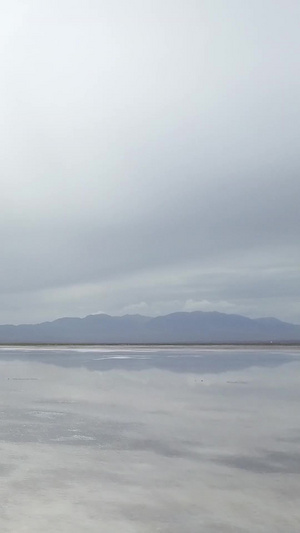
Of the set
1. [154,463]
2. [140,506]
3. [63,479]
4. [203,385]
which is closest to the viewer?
[140,506]

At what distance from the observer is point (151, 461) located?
41.5ft

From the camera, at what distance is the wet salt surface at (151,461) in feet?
29.1

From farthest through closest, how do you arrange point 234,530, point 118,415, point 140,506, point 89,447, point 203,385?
point 203,385
point 118,415
point 89,447
point 140,506
point 234,530

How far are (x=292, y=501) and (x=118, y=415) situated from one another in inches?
381

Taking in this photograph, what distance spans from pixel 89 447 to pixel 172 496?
4.43 m

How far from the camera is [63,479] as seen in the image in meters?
11.1

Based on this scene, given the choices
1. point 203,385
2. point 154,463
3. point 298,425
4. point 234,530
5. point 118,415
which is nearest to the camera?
point 234,530

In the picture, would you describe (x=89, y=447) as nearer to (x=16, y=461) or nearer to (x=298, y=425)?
(x=16, y=461)

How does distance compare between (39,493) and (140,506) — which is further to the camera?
(39,493)

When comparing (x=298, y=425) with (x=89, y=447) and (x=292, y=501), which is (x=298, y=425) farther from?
(x=292, y=501)

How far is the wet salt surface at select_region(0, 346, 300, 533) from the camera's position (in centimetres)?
888

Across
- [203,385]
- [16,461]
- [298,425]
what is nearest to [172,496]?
[16,461]

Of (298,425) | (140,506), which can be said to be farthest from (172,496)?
(298,425)

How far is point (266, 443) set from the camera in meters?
14.5
